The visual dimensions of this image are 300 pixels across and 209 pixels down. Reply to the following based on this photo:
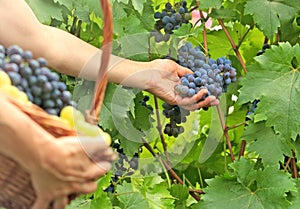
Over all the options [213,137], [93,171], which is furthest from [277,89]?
[93,171]

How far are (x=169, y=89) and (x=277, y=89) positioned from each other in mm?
388

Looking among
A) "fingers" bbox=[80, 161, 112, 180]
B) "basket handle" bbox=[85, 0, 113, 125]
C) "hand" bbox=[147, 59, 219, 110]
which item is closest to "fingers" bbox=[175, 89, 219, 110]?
"hand" bbox=[147, 59, 219, 110]

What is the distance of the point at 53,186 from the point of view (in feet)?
2.76

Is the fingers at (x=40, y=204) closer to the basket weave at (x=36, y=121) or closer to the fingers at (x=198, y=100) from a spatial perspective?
the basket weave at (x=36, y=121)

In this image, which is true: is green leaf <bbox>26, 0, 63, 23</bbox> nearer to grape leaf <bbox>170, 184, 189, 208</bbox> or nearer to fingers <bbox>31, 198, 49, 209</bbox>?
grape leaf <bbox>170, 184, 189, 208</bbox>

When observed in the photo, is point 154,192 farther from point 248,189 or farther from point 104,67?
point 104,67

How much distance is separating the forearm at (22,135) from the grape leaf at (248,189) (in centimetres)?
122

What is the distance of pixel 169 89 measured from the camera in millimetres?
1725

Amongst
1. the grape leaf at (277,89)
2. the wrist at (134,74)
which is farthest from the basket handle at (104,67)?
the grape leaf at (277,89)

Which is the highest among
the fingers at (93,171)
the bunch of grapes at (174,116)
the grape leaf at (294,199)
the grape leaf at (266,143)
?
the fingers at (93,171)

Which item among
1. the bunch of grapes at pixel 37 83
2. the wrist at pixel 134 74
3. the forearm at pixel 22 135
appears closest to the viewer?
the forearm at pixel 22 135

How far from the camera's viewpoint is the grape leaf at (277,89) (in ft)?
6.35

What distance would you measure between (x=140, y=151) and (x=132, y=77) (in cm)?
62

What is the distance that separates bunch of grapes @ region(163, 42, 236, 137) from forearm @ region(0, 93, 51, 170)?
2.94ft
